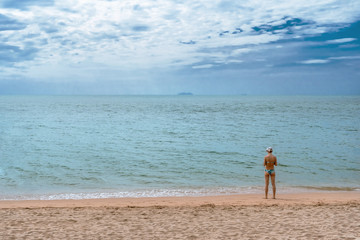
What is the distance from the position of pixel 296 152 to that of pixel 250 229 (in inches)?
689

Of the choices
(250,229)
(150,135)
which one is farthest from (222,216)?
(150,135)

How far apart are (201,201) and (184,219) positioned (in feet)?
9.57

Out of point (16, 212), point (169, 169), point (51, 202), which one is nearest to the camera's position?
point (16, 212)

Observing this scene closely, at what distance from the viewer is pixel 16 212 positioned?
1081 centimetres

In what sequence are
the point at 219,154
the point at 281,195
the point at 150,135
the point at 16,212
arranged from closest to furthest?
the point at 16,212 → the point at 281,195 → the point at 219,154 → the point at 150,135

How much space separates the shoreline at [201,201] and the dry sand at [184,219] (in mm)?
37

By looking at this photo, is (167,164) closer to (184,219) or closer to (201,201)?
(201,201)

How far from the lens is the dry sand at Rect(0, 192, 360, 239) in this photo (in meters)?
8.64

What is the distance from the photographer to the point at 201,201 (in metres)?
12.9

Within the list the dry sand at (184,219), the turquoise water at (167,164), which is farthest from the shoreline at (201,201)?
the turquoise water at (167,164)

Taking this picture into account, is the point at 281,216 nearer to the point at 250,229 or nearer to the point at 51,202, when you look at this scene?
the point at 250,229

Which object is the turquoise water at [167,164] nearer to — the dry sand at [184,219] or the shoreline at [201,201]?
the shoreline at [201,201]

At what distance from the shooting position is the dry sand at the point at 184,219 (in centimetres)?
864

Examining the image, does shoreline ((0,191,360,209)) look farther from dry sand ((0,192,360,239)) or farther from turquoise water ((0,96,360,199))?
turquoise water ((0,96,360,199))
